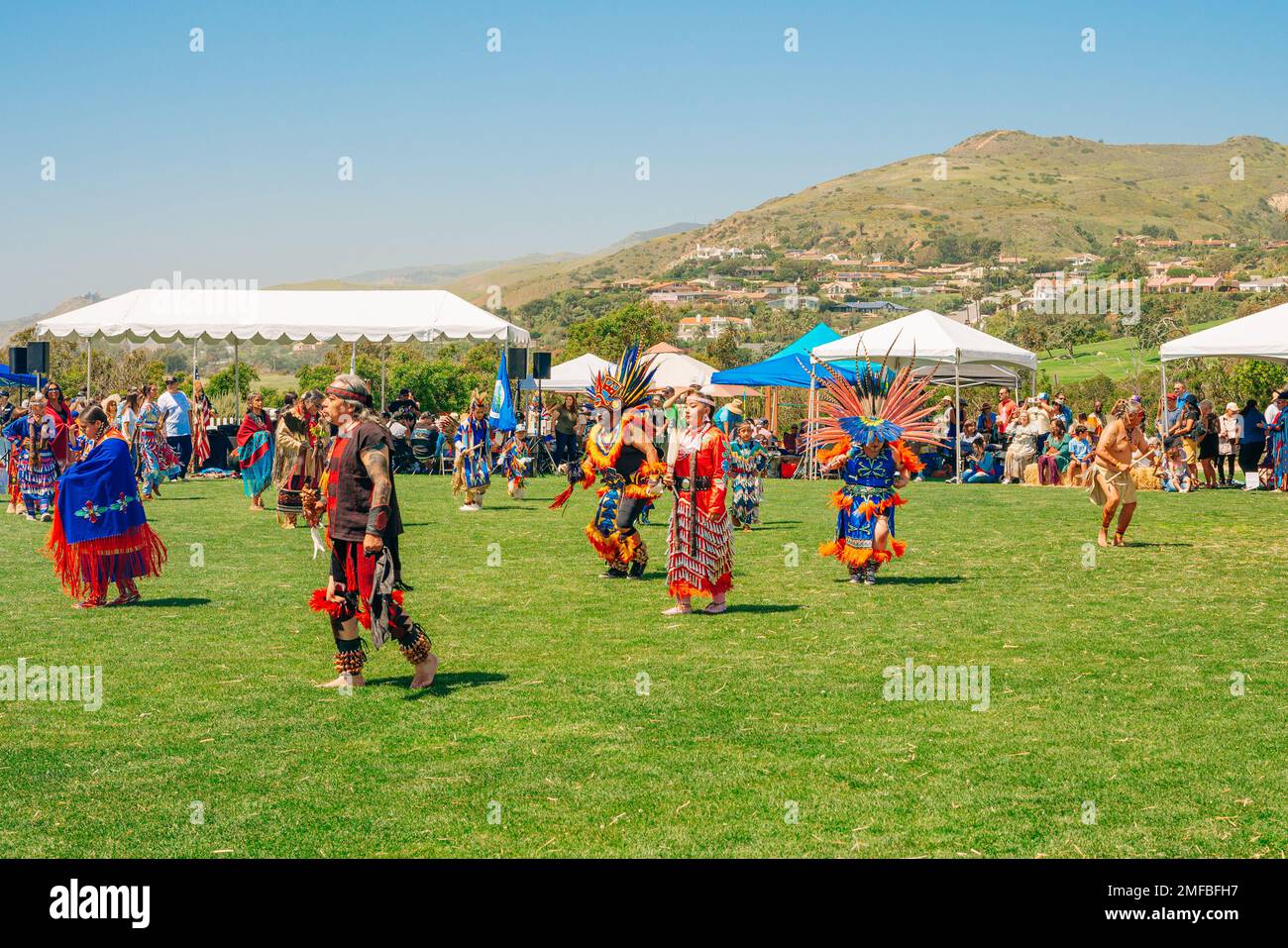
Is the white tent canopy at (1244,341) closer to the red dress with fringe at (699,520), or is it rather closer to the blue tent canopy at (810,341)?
the blue tent canopy at (810,341)

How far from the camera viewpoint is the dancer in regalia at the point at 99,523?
11.1 metres

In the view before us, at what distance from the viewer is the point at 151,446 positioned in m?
22.2

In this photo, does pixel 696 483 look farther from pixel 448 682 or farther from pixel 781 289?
pixel 781 289

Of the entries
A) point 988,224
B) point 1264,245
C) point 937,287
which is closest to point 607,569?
point 937,287

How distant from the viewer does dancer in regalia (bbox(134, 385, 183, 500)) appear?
2192cm

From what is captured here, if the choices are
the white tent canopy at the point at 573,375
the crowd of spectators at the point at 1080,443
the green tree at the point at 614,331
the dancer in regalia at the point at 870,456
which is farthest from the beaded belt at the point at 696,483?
the green tree at the point at 614,331

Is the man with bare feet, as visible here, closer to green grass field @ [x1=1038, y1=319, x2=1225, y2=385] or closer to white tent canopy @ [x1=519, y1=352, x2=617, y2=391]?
white tent canopy @ [x1=519, y1=352, x2=617, y2=391]

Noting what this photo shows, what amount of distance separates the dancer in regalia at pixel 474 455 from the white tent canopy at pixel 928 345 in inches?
386

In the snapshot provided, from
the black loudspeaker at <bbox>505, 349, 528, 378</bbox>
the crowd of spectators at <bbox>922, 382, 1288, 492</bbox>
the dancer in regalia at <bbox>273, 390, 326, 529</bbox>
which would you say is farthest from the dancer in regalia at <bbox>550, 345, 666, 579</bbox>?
the black loudspeaker at <bbox>505, 349, 528, 378</bbox>

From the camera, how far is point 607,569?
44.8ft

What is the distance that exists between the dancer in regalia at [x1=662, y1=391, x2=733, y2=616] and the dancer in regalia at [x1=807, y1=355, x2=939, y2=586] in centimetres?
209

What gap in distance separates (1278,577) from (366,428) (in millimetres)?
9567

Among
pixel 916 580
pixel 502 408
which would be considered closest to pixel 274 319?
pixel 502 408

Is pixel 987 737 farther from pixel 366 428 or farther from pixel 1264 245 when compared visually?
pixel 1264 245
